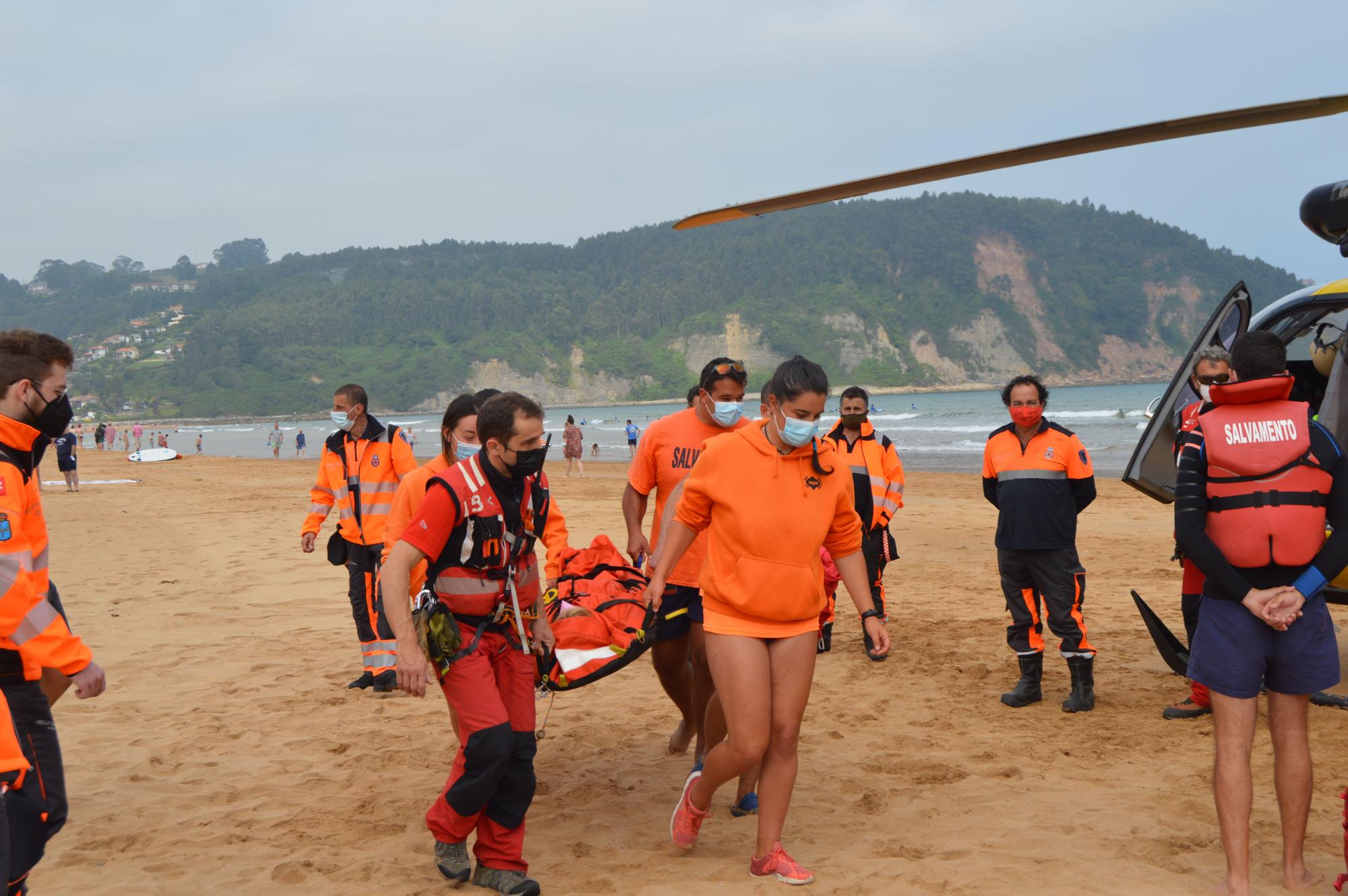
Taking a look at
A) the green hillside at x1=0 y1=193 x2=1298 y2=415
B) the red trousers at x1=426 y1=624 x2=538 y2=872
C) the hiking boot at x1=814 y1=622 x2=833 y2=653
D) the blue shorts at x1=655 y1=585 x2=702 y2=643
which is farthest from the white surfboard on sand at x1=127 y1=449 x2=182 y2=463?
the green hillside at x1=0 y1=193 x2=1298 y2=415

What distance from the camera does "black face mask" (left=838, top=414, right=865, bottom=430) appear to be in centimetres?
844

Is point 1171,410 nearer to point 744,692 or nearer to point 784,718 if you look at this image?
point 784,718

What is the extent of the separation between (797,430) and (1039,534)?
3291mm

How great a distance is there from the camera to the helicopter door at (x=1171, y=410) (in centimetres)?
693

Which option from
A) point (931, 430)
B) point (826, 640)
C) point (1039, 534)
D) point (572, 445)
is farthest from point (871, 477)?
point (931, 430)

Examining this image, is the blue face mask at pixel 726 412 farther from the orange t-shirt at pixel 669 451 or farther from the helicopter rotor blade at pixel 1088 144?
the helicopter rotor blade at pixel 1088 144

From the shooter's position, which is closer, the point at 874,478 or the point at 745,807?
the point at 745,807

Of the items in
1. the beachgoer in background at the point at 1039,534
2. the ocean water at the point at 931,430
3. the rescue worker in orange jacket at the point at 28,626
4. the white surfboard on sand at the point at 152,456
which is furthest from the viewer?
the white surfboard on sand at the point at 152,456

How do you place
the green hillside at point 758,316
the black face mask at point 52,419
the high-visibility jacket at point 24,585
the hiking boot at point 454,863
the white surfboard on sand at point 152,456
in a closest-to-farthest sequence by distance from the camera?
the high-visibility jacket at point 24,585, the black face mask at point 52,419, the hiking boot at point 454,863, the white surfboard on sand at point 152,456, the green hillside at point 758,316

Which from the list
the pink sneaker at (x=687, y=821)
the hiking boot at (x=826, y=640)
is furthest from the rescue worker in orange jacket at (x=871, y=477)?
the pink sneaker at (x=687, y=821)

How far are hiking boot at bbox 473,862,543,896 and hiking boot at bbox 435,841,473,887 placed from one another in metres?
0.06

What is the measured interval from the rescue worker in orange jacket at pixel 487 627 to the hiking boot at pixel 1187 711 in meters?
4.32

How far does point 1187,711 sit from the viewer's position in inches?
257

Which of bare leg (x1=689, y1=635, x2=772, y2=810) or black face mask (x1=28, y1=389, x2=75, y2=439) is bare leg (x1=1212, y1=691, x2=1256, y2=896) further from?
black face mask (x1=28, y1=389, x2=75, y2=439)
